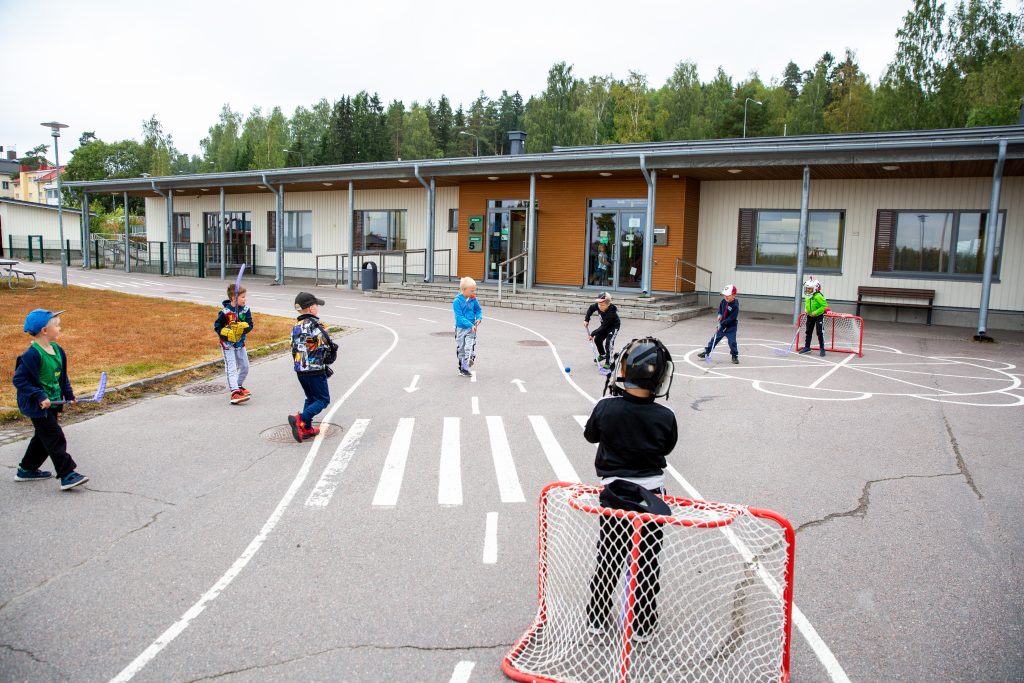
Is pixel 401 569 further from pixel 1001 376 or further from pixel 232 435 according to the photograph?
pixel 1001 376

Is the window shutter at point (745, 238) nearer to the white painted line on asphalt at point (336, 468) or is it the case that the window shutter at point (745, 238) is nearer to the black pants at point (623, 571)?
the white painted line on asphalt at point (336, 468)

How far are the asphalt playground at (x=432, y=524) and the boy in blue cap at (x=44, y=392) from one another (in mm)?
259

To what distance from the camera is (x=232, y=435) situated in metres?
8.52

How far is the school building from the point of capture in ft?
65.9

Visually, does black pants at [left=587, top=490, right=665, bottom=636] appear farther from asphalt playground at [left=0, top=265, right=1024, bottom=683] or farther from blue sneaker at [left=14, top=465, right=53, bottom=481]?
blue sneaker at [left=14, top=465, right=53, bottom=481]

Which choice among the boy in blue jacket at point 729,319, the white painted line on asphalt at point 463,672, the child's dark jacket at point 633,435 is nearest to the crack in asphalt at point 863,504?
the child's dark jacket at point 633,435

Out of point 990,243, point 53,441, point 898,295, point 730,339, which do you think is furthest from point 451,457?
point 898,295

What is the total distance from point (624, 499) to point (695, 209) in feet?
72.2

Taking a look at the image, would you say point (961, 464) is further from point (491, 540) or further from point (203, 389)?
point (203, 389)

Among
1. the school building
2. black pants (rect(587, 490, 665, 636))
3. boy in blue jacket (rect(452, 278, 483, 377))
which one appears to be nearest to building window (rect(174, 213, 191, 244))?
the school building

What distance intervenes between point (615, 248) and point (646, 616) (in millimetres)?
21607

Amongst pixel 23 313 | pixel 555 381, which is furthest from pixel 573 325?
pixel 23 313

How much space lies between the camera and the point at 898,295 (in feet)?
69.9

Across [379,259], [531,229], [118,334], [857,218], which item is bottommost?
[118,334]
